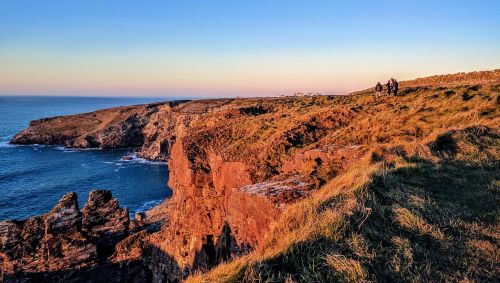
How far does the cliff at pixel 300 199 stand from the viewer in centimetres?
601

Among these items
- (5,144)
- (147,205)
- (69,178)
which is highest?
(5,144)

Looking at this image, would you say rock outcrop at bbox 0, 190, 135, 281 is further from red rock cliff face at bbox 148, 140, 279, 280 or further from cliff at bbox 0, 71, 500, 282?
red rock cliff face at bbox 148, 140, 279, 280

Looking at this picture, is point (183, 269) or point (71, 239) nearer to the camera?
point (183, 269)

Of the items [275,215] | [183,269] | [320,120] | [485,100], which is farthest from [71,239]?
[485,100]

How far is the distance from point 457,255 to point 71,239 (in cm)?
3192

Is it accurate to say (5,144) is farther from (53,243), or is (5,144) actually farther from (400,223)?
(400,223)

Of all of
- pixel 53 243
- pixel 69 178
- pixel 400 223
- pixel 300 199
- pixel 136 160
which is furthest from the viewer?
pixel 136 160

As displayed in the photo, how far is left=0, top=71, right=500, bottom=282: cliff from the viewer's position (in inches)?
237

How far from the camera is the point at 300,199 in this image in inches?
388

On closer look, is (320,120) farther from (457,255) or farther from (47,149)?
(47,149)

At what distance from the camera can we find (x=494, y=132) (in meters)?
15.0

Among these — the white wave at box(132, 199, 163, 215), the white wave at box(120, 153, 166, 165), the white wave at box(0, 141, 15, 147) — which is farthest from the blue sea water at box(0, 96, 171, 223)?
the white wave at box(0, 141, 15, 147)

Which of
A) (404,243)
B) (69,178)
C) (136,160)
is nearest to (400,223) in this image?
(404,243)

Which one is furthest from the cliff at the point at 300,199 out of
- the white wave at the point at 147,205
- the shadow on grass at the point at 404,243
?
the white wave at the point at 147,205
